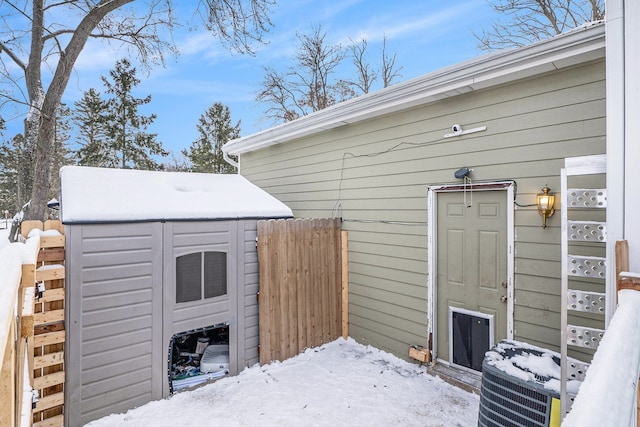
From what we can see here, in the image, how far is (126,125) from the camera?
1622cm

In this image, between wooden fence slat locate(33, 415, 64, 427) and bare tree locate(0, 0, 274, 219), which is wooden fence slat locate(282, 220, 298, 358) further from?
bare tree locate(0, 0, 274, 219)

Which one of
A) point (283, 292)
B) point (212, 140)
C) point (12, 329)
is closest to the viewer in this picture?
point (12, 329)

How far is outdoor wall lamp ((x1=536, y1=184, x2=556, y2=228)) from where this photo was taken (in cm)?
327

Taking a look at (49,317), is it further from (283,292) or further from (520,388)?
(520,388)

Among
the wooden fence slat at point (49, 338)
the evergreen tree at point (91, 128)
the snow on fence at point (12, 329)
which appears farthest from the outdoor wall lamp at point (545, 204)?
the evergreen tree at point (91, 128)

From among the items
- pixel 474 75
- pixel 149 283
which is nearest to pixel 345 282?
pixel 149 283

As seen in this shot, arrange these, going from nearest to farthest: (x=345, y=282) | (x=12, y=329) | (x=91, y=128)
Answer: (x=12, y=329) → (x=345, y=282) → (x=91, y=128)

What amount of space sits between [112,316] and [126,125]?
50.4 feet

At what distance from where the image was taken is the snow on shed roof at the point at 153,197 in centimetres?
342

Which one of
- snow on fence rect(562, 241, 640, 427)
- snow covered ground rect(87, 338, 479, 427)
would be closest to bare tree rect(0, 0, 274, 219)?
snow covered ground rect(87, 338, 479, 427)

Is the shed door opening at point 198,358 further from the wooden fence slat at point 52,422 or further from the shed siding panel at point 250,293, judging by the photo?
the wooden fence slat at point 52,422

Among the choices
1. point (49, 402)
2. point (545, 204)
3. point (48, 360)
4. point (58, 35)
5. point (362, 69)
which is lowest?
point (49, 402)

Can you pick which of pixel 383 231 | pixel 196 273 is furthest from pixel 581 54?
pixel 196 273

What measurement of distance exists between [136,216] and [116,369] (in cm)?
153
